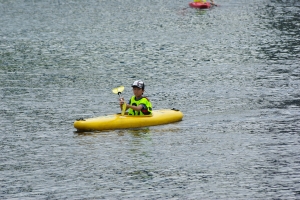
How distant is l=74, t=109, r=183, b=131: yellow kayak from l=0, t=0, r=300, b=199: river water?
0.76 ft

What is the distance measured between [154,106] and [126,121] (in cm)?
400

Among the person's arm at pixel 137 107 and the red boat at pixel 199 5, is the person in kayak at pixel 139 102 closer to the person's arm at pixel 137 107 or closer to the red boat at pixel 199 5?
the person's arm at pixel 137 107

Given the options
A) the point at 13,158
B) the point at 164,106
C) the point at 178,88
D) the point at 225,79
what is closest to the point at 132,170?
the point at 13,158

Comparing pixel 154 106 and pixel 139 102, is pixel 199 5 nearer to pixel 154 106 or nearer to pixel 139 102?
pixel 154 106

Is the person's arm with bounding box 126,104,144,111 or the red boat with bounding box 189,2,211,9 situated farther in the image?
the red boat with bounding box 189,2,211,9

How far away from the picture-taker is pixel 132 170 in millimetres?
18391

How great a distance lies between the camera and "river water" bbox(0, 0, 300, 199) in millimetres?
17484

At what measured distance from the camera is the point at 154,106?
86.6ft

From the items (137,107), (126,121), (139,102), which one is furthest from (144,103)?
(126,121)

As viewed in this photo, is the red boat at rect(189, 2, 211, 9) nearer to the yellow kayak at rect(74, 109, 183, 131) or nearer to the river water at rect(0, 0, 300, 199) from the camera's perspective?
the river water at rect(0, 0, 300, 199)

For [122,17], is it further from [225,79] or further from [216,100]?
[216,100]

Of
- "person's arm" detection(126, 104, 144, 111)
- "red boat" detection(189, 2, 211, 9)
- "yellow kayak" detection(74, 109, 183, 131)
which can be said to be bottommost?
"yellow kayak" detection(74, 109, 183, 131)

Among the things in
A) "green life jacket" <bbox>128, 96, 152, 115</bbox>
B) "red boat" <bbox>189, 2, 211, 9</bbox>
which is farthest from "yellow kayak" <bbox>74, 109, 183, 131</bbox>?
"red boat" <bbox>189, 2, 211, 9</bbox>

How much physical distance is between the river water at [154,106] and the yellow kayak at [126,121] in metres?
0.23
